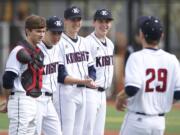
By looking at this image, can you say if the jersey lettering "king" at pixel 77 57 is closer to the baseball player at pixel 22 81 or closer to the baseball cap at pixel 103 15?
the baseball cap at pixel 103 15

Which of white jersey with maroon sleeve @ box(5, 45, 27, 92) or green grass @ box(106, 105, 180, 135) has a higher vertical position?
white jersey with maroon sleeve @ box(5, 45, 27, 92)

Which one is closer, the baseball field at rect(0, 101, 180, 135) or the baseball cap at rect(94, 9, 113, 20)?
the baseball cap at rect(94, 9, 113, 20)

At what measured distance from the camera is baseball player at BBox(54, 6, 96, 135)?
32.1ft

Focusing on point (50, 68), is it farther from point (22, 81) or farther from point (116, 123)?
point (116, 123)

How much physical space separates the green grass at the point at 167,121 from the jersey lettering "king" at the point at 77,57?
470 centimetres

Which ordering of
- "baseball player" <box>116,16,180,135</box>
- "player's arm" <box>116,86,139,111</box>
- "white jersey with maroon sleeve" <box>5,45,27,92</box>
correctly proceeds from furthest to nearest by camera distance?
"white jersey with maroon sleeve" <box>5,45,27,92</box>, "baseball player" <box>116,16,180,135</box>, "player's arm" <box>116,86,139,111</box>

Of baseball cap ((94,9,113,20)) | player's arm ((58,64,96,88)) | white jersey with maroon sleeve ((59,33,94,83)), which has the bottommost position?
player's arm ((58,64,96,88))

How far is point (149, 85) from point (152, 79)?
0.07 m

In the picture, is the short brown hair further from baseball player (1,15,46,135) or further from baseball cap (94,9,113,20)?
baseball cap (94,9,113,20)

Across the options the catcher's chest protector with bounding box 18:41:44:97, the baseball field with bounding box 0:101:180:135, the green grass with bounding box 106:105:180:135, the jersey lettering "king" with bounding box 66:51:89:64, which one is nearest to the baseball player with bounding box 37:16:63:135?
the catcher's chest protector with bounding box 18:41:44:97

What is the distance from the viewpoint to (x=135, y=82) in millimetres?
7371

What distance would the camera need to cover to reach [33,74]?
8.77m

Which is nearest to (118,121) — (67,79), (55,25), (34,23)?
(67,79)

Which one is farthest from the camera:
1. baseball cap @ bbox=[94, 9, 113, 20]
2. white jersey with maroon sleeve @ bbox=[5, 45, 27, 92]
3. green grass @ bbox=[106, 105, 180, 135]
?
green grass @ bbox=[106, 105, 180, 135]
